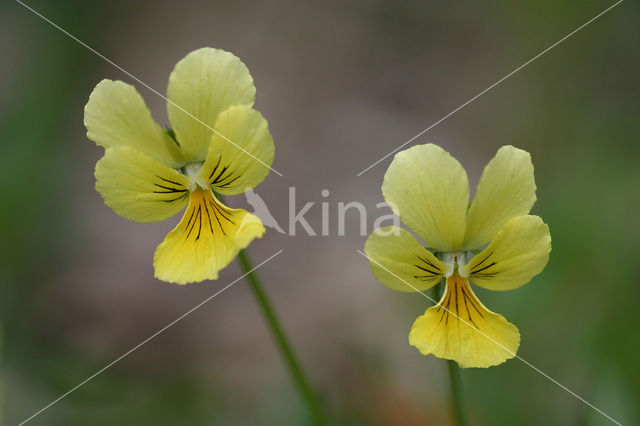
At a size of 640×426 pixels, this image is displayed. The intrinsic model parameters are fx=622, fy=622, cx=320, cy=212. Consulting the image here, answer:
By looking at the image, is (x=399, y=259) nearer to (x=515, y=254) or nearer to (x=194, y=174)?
(x=515, y=254)

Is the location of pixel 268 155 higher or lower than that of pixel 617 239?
higher

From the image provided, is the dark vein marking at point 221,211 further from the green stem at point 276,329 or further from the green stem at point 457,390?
the green stem at point 457,390

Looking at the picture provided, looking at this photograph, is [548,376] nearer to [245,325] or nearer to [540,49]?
[245,325]

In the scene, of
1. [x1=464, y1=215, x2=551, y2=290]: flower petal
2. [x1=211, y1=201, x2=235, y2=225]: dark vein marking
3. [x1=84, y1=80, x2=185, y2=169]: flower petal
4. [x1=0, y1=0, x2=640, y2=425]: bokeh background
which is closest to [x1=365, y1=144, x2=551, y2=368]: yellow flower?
[x1=464, y1=215, x2=551, y2=290]: flower petal

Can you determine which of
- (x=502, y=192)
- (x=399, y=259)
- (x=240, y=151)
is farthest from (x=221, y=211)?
(x=502, y=192)

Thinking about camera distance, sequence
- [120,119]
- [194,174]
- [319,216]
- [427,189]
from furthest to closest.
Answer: [319,216], [194,174], [120,119], [427,189]

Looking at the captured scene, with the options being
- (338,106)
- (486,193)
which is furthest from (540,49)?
(486,193)
